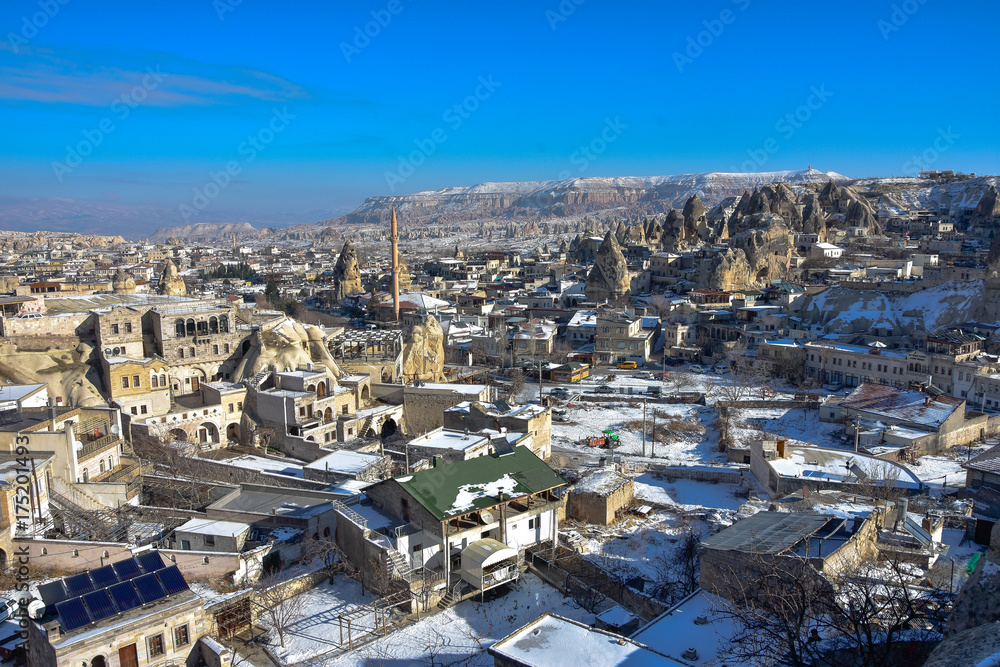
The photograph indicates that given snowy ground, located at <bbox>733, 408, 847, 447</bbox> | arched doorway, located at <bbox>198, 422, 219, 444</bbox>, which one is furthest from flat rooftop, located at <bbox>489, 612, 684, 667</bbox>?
snowy ground, located at <bbox>733, 408, 847, 447</bbox>

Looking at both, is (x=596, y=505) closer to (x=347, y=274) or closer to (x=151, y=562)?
(x=151, y=562)

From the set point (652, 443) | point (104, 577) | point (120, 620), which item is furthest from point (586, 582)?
point (652, 443)

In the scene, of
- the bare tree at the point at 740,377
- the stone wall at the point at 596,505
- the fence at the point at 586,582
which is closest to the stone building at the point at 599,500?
the stone wall at the point at 596,505

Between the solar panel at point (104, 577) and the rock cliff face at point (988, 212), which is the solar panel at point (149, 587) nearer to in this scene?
the solar panel at point (104, 577)

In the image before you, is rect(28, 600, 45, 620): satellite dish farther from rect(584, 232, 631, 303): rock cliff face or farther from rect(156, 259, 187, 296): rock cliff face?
rect(584, 232, 631, 303): rock cliff face

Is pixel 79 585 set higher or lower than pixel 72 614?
higher

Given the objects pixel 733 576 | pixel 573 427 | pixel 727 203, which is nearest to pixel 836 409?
pixel 573 427
